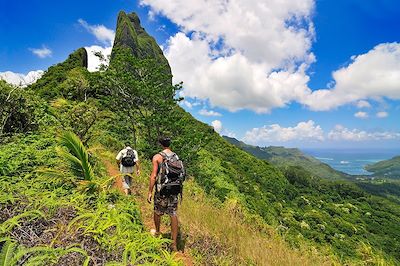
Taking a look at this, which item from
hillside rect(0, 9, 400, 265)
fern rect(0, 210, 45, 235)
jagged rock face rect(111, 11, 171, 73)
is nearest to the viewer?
fern rect(0, 210, 45, 235)

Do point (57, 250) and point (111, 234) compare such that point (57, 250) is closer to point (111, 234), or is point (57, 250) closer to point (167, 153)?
point (111, 234)

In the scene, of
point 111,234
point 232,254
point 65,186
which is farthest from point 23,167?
point 232,254

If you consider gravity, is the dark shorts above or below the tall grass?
above

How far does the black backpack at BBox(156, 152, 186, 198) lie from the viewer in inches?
205

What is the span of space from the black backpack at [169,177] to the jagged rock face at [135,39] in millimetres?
65974

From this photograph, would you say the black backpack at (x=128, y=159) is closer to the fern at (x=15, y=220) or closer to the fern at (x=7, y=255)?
the fern at (x=15, y=220)

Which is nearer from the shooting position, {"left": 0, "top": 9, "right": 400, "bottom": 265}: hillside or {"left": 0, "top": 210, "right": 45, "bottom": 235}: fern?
{"left": 0, "top": 210, "right": 45, "bottom": 235}: fern

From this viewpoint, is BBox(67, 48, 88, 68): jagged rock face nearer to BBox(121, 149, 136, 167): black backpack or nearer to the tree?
the tree

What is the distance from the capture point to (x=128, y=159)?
8859 millimetres

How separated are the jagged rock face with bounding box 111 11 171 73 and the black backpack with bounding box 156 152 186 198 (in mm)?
65974

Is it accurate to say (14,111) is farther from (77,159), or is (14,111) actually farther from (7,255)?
(7,255)

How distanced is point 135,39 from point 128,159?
7747cm

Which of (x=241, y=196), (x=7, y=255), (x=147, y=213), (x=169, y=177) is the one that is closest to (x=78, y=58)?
(x=241, y=196)

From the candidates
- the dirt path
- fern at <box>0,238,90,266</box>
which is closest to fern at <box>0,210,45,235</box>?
fern at <box>0,238,90,266</box>
